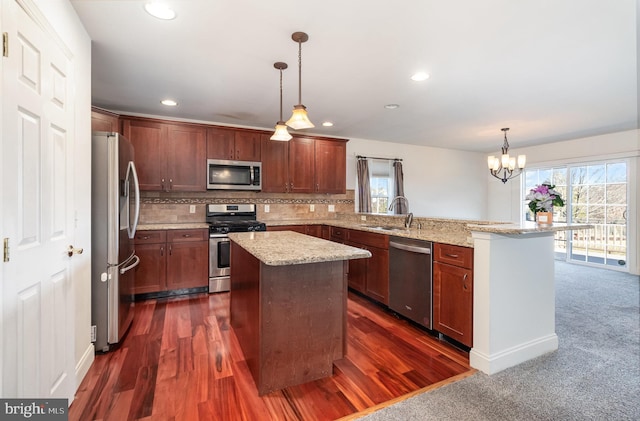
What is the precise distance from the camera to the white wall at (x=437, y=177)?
226 inches

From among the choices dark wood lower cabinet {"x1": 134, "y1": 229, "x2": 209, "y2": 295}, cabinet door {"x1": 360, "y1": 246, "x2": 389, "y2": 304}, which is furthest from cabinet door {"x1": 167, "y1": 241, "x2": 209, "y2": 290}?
cabinet door {"x1": 360, "y1": 246, "x2": 389, "y2": 304}

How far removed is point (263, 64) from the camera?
255 centimetres

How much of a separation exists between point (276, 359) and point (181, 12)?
2243 mm

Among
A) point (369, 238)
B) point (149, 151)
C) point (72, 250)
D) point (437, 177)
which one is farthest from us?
point (437, 177)

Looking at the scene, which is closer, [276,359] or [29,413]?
[29,413]

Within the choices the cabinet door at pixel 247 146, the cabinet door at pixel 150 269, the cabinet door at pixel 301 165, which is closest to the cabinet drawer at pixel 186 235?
the cabinet door at pixel 150 269

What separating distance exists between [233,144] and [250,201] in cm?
92

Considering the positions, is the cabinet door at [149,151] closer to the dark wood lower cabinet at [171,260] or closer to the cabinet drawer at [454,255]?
the dark wood lower cabinet at [171,260]

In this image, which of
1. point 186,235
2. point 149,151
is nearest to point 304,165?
point 186,235

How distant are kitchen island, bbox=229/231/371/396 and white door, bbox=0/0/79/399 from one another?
Result: 100cm

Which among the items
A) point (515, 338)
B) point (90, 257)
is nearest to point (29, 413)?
point (90, 257)

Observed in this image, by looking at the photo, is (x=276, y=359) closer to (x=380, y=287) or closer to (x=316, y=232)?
(x=380, y=287)

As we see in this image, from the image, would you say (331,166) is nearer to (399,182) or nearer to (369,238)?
(399,182)

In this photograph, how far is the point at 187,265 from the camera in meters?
3.70
